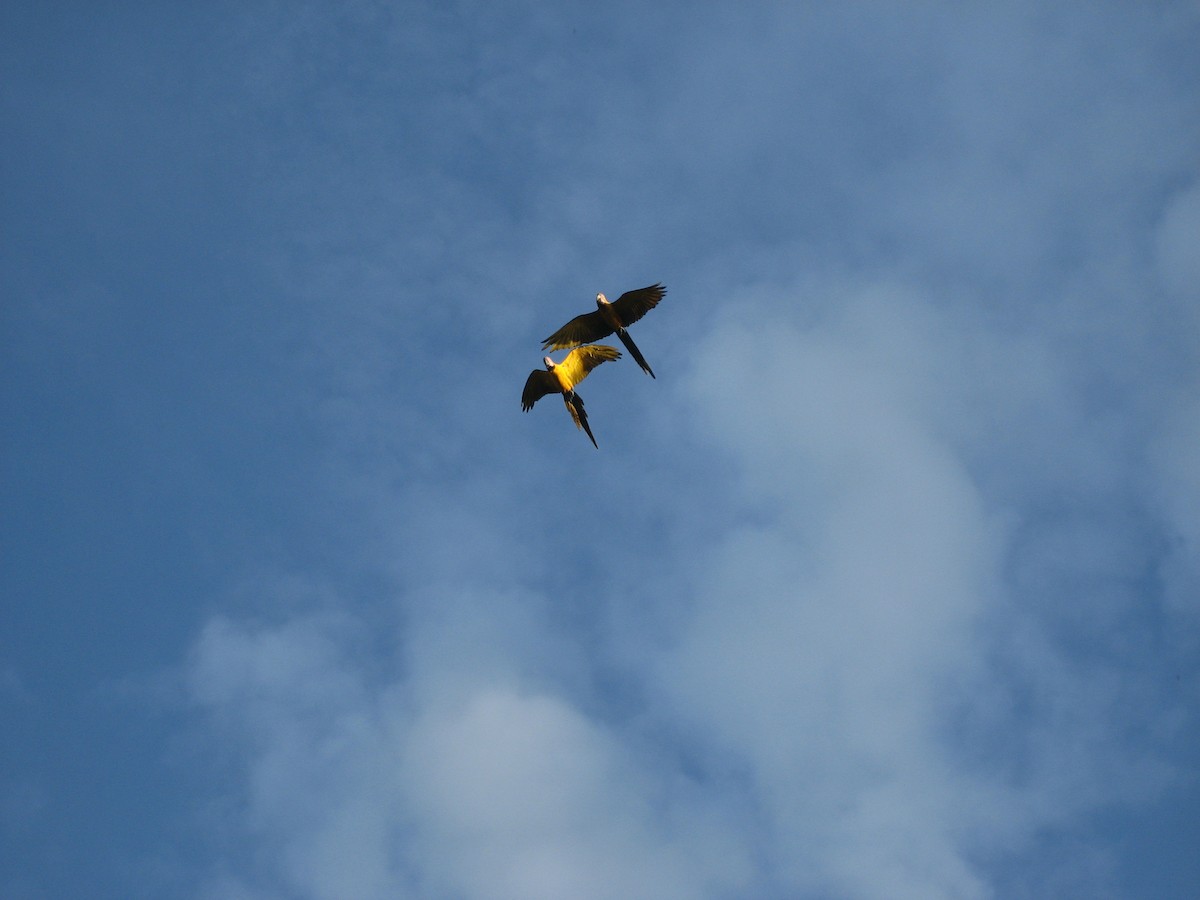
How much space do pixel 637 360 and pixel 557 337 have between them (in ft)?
9.95

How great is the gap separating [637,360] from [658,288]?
9.02ft

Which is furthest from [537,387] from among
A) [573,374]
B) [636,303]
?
[636,303]

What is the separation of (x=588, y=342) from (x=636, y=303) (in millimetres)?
2279

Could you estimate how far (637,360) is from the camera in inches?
1892

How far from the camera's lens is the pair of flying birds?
47.9 meters

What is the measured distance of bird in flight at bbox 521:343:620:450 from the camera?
48.0 m

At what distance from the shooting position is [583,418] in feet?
158

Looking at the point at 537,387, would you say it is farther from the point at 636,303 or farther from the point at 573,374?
the point at 636,303

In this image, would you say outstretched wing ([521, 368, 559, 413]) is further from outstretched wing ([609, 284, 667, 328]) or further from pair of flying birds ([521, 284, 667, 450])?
outstretched wing ([609, 284, 667, 328])

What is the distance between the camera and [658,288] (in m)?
48.2

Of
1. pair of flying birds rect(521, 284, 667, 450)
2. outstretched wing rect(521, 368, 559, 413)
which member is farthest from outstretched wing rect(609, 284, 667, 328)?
outstretched wing rect(521, 368, 559, 413)

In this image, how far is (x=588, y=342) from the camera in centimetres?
4862

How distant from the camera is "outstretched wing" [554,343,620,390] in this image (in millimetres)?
48125

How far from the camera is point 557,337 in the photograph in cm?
4819
